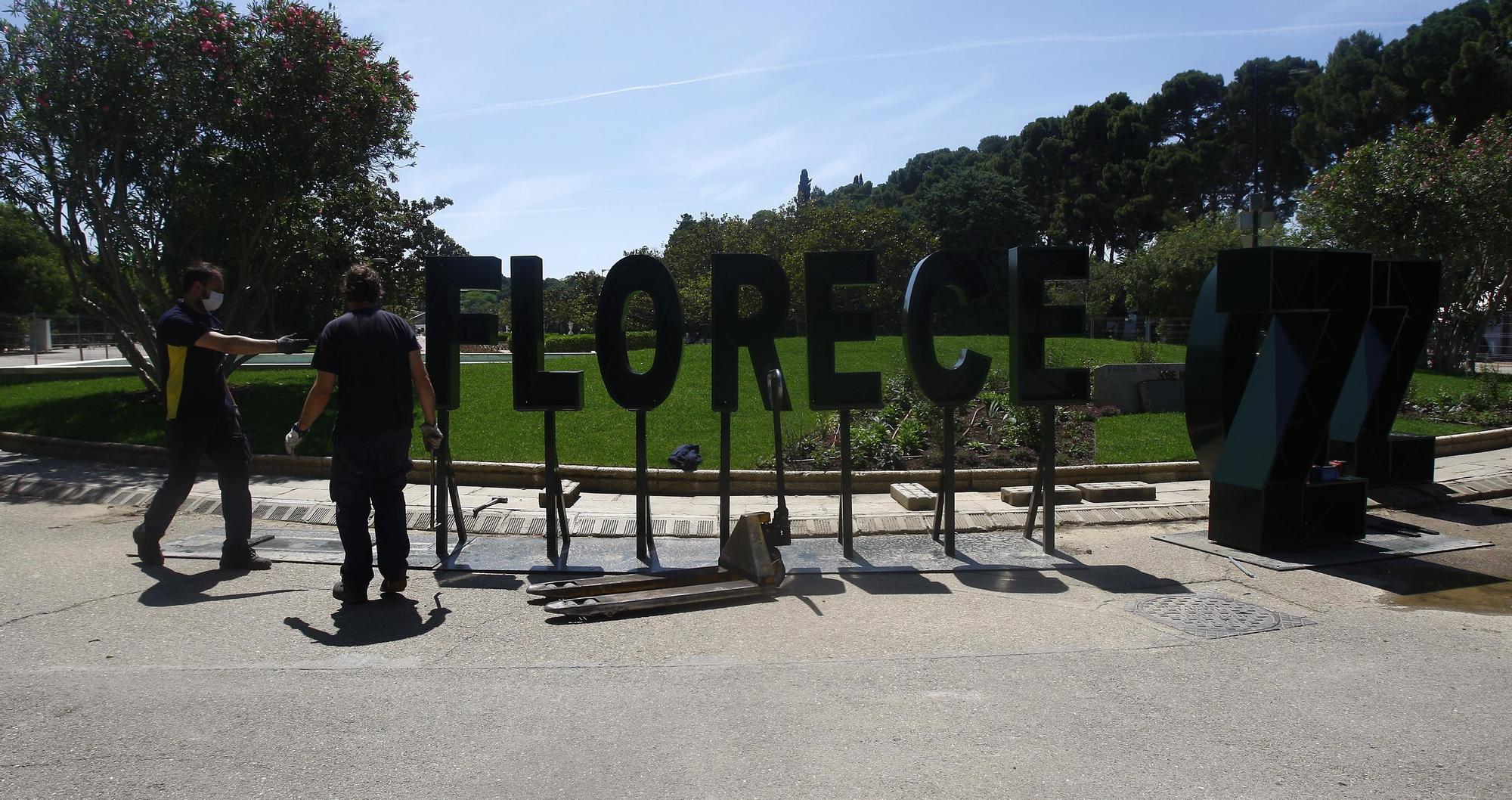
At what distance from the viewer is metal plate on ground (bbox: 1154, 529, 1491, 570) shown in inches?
285

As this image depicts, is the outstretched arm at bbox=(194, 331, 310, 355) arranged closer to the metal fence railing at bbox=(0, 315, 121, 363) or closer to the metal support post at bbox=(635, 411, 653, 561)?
the metal support post at bbox=(635, 411, 653, 561)

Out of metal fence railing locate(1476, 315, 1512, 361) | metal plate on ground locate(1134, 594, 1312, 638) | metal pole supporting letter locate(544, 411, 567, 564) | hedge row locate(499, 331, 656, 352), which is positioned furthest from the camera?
metal fence railing locate(1476, 315, 1512, 361)

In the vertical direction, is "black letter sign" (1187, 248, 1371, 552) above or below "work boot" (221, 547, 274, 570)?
above

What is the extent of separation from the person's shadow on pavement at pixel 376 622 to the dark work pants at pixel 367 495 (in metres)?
0.17

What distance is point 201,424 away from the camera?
6668 mm

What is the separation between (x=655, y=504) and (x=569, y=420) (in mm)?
3960

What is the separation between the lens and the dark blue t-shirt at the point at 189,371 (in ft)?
21.5

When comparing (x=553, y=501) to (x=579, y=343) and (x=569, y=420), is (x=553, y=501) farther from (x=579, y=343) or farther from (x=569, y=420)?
(x=579, y=343)

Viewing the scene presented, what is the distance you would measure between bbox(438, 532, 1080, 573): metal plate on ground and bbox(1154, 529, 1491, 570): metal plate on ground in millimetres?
1380

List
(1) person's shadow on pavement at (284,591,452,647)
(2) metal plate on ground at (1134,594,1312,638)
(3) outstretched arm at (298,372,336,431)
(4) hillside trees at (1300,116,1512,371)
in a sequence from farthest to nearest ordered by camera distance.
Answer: (4) hillside trees at (1300,116,1512,371) < (3) outstretched arm at (298,372,336,431) < (2) metal plate on ground at (1134,594,1312,638) < (1) person's shadow on pavement at (284,591,452,647)

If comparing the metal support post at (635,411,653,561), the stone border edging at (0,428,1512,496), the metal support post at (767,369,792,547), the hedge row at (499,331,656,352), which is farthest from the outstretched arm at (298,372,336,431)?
the hedge row at (499,331,656,352)

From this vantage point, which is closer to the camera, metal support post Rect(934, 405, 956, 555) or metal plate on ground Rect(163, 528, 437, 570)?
metal plate on ground Rect(163, 528, 437, 570)

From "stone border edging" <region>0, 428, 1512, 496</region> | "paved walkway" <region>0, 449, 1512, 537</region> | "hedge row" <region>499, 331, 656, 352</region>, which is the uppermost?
"hedge row" <region>499, 331, 656, 352</region>

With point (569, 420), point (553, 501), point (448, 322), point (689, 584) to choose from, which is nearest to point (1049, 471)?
point (689, 584)
